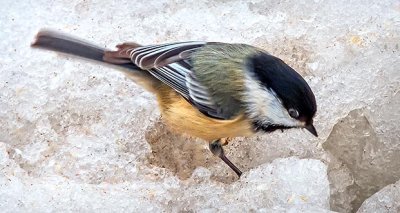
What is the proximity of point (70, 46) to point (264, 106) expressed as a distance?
775 mm

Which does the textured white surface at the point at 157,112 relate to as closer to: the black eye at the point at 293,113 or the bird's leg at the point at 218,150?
the bird's leg at the point at 218,150

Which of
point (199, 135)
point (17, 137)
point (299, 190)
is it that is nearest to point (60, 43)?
point (17, 137)

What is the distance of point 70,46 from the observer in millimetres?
2990

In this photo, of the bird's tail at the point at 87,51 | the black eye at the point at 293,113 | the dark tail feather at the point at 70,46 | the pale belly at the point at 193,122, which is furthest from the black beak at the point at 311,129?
the dark tail feather at the point at 70,46

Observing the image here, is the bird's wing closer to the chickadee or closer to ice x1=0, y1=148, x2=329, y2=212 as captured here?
the chickadee

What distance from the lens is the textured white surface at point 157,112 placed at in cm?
295

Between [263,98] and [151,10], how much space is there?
0.99 metres

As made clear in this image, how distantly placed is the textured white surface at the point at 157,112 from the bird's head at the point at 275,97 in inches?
10.4

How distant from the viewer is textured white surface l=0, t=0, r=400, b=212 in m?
2.95

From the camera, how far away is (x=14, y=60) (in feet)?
11.0

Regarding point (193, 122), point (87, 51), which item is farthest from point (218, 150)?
point (87, 51)

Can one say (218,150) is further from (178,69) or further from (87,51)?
(87,51)

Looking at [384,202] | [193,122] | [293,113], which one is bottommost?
[384,202]

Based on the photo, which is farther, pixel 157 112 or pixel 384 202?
pixel 157 112
